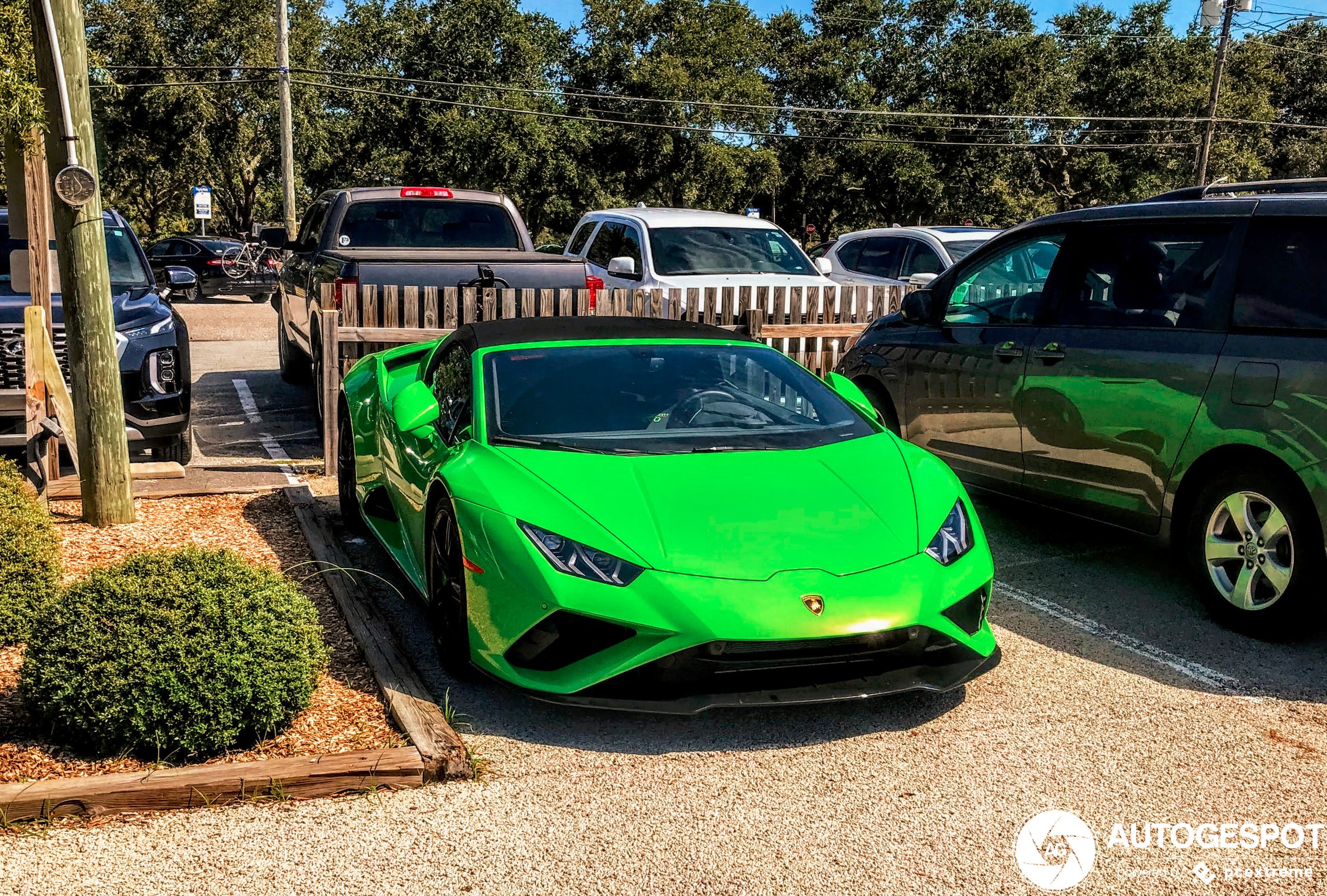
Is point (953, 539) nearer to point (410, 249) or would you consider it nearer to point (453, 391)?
point (453, 391)

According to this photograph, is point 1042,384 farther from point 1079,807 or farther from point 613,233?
point 613,233

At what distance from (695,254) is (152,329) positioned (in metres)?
6.15

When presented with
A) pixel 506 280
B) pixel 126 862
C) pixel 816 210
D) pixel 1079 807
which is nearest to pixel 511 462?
pixel 126 862

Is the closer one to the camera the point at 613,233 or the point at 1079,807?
the point at 1079,807

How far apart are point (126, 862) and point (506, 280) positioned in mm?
7230

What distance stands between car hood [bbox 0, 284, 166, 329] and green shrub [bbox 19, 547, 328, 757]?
443 centimetres

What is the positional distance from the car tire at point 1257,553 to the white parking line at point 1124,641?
0.42 metres

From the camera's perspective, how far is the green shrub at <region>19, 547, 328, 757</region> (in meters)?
4.05

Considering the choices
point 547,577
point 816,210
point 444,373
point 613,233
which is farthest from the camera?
point 816,210

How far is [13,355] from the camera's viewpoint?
8352mm

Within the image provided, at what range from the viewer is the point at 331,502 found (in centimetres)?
816

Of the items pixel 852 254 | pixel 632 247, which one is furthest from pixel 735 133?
pixel 632 247

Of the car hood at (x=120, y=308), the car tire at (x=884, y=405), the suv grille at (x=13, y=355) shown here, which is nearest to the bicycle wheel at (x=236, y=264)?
the car hood at (x=120, y=308)

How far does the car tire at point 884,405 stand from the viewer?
8.05 m
